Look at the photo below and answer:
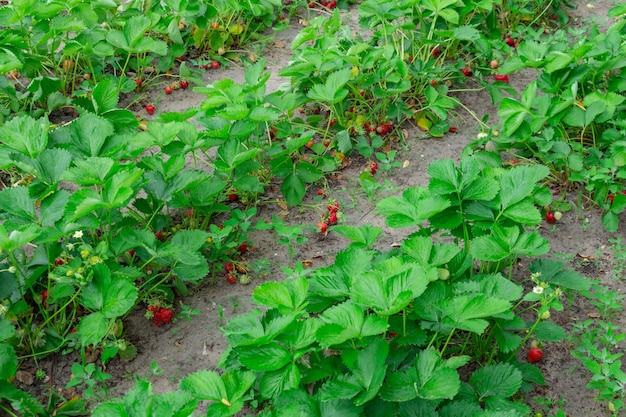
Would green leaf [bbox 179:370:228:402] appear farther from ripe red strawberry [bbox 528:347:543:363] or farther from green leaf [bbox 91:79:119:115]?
green leaf [bbox 91:79:119:115]

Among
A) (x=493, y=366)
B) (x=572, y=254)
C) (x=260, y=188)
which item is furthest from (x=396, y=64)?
(x=493, y=366)

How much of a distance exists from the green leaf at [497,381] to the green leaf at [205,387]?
32.2 inches

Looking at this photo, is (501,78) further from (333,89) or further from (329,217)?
(329,217)

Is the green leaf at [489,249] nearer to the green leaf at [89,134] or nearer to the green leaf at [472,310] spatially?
the green leaf at [472,310]

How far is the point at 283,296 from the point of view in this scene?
2.28 metres

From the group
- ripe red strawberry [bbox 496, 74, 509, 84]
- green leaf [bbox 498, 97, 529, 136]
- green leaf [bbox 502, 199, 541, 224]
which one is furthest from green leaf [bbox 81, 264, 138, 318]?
ripe red strawberry [bbox 496, 74, 509, 84]

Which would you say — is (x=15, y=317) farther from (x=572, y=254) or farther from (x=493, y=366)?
(x=572, y=254)

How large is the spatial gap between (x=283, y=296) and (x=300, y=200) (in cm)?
121

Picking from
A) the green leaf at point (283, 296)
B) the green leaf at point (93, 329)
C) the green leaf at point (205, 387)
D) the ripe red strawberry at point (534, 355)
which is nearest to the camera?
the green leaf at point (205, 387)

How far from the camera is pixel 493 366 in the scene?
2.36 m

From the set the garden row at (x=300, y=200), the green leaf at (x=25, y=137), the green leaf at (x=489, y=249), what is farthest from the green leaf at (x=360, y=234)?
the green leaf at (x=25, y=137)

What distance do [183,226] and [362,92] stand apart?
139cm

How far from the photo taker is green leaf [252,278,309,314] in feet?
7.43

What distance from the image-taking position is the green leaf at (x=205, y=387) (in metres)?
2.13
